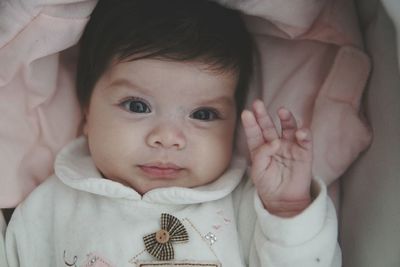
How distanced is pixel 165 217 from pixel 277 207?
0.19 meters

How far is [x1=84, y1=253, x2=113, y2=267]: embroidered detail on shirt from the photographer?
1.15 m

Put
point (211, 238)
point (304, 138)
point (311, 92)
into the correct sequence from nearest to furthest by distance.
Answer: point (304, 138), point (211, 238), point (311, 92)

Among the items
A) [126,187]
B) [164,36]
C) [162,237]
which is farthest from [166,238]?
[164,36]

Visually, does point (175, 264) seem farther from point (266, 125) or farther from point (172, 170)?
point (266, 125)

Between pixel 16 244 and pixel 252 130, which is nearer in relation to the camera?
pixel 252 130

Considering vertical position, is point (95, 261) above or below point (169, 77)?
below

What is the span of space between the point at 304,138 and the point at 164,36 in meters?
0.31

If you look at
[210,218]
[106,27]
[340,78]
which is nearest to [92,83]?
[106,27]

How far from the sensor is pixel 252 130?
1119mm

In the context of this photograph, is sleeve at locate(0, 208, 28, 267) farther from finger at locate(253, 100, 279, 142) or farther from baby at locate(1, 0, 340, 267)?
finger at locate(253, 100, 279, 142)

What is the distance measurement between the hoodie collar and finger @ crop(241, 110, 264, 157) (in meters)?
0.12

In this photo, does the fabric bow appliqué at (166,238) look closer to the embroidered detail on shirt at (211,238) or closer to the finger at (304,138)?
the embroidered detail on shirt at (211,238)

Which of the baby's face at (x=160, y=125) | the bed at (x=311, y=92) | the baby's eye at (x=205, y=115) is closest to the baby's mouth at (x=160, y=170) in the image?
the baby's face at (x=160, y=125)

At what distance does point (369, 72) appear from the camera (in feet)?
3.95
